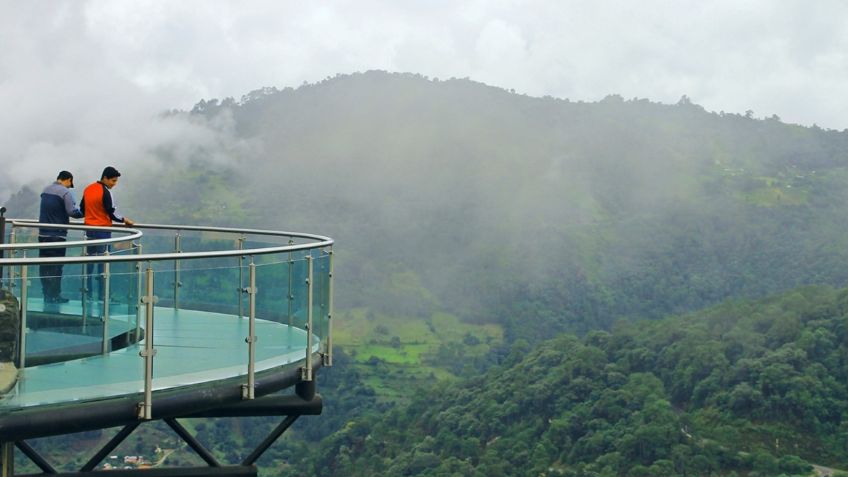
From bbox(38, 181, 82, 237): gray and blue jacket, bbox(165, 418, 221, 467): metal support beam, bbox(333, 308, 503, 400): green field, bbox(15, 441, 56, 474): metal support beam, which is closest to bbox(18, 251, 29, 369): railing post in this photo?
bbox(165, 418, 221, 467): metal support beam

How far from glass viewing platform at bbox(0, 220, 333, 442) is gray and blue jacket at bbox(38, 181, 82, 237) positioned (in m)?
1.81

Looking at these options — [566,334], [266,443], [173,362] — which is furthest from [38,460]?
[566,334]

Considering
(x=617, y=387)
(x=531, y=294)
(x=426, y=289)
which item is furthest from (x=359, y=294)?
(x=617, y=387)

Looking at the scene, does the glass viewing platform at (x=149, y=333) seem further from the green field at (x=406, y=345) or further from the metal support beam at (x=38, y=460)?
the green field at (x=406, y=345)

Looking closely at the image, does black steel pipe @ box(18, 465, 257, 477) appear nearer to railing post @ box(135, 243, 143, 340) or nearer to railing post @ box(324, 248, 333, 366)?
railing post @ box(135, 243, 143, 340)

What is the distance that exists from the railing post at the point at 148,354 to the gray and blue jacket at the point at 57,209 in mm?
4080

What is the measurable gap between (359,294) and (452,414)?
64.1m

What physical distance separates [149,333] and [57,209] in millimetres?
4288

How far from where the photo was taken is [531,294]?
160125 mm

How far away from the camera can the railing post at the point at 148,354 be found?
550 cm

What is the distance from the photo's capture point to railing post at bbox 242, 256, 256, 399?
6250 millimetres

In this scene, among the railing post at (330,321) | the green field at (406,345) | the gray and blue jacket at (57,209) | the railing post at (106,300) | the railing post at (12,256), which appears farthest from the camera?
the green field at (406,345)

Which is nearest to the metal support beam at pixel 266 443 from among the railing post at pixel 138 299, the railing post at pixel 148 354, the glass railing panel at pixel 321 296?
the glass railing panel at pixel 321 296

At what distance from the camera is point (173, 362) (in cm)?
602
